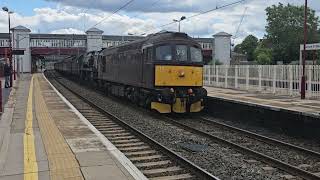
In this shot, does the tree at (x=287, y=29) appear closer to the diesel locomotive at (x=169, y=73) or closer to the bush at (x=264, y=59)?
the bush at (x=264, y=59)

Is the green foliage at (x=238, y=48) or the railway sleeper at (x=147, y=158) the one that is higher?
the green foliage at (x=238, y=48)

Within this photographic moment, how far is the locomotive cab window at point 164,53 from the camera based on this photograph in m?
18.3

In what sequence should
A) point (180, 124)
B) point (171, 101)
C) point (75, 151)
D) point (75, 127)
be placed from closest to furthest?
point (75, 151)
point (75, 127)
point (180, 124)
point (171, 101)

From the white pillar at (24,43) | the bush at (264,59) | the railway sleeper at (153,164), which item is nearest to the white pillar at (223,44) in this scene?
the bush at (264,59)

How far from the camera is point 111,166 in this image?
29.3ft

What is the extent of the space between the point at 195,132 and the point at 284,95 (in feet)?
31.8

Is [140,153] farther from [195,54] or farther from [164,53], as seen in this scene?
[195,54]

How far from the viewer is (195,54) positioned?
19000mm

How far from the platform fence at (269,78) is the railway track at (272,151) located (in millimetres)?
6650

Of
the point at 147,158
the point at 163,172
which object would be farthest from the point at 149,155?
the point at 163,172

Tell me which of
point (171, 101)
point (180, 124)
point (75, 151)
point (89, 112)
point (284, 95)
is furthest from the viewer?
point (284, 95)

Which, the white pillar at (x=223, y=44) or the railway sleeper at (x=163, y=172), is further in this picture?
the white pillar at (x=223, y=44)

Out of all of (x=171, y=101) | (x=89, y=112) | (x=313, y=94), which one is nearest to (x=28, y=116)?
(x=89, y=112)

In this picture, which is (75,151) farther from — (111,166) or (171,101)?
(171,101)
